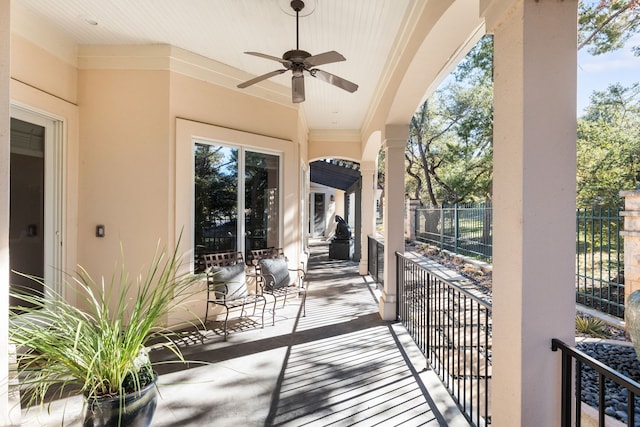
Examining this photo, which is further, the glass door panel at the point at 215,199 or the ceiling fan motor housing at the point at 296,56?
the glass door panel at the point at 215,199

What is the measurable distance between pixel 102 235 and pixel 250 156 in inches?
79.2

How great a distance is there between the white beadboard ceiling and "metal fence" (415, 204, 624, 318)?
10.1ft

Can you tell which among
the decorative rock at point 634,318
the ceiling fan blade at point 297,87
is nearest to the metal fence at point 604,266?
the decorative rock at point 634,318

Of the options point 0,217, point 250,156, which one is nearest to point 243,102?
point 250,156

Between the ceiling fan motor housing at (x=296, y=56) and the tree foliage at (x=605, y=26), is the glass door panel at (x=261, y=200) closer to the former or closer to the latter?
the ceiling fan motor housing at (x=296, y=56)

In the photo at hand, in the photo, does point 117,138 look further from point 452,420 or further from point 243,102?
point 452,420

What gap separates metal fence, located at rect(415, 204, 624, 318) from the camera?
368 centimetres

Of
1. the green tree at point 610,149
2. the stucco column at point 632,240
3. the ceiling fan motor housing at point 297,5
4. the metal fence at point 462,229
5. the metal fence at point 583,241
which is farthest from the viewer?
the metal fence at point 462,229

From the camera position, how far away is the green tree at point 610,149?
245 inches

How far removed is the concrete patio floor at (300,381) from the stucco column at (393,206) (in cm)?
31

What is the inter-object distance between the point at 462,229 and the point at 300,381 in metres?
7.03

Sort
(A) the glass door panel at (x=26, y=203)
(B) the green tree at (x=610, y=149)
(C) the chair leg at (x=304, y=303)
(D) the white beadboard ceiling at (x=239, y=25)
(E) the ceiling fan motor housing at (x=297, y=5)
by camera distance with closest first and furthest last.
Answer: (E) the ceiling fan motor housing at (x=297, y=5) < (D) the white beadboard ceiling at (x=239, y=25) < (A) the glass door panel at (x=26, y=203) < (C) the chair leg at (x=304, y=303) < (B) the green tree at (x=610, y=149)

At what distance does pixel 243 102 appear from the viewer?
169 inches

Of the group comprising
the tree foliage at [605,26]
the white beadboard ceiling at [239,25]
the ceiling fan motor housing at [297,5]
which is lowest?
the ceiling fan motor housing at [297,5]
